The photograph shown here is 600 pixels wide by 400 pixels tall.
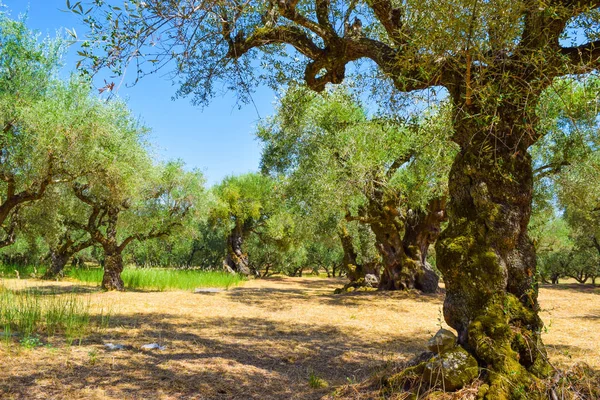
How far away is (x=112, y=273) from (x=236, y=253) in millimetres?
15519

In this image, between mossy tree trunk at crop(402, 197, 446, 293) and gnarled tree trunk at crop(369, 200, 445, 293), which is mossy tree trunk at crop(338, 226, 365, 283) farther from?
mossy tree trunk at crop(402, 197, 446, 293)

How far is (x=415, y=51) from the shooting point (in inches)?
153

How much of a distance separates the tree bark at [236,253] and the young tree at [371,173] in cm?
1421

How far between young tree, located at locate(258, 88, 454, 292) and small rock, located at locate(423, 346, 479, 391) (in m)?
5.55

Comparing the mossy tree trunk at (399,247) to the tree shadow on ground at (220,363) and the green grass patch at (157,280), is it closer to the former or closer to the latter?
the tree shadow on ground at (220,363)

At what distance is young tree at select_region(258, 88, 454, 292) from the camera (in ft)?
38.9

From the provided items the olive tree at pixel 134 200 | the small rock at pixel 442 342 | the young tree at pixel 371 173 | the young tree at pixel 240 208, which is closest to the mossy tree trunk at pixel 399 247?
the young tree at pixel 371 173

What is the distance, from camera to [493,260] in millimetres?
4031

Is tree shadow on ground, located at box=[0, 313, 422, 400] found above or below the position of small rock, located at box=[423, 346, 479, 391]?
below

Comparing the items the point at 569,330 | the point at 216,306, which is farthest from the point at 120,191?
the point at 569,330

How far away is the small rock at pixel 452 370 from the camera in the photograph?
3.65 meters

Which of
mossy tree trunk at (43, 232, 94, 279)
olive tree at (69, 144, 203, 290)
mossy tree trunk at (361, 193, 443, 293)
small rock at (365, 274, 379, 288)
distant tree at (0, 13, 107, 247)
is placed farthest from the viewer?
mossy tree trunk at (43, 232, 94, 279)

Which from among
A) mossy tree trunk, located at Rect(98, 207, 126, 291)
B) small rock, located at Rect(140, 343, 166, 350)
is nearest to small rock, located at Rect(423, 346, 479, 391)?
small rock, located at Rect(140, 343, 166, 350)

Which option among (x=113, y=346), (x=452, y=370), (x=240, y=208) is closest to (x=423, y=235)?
(x=113, y=346)
